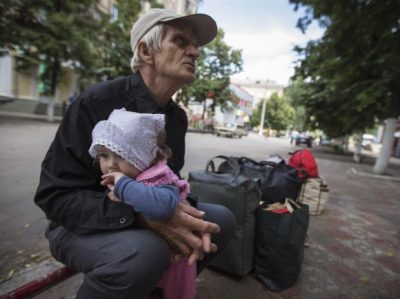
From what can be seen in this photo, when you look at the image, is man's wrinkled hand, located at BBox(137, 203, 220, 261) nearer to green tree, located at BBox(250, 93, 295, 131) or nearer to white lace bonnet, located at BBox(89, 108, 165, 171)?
white lace bonnet, located at BBox(89, 108, 165, 171)

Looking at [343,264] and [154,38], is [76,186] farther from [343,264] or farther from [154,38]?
[343,264]

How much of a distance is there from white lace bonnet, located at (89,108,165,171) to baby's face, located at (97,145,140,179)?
0.10 feet

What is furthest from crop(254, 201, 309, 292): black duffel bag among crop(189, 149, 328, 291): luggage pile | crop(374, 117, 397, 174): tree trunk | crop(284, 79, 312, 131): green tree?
crop(284, 79, 312, 131): green tree

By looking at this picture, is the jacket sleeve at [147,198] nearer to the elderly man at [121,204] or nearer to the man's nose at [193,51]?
the elderly man at [121,204]

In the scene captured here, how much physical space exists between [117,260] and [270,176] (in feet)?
7.80

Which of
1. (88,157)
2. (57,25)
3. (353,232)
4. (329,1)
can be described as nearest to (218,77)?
(57,25)

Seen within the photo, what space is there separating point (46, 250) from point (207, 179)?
1593 mm

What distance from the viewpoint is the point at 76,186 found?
54.2 inches

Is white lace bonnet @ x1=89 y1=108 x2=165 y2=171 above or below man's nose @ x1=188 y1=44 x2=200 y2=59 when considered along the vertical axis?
below

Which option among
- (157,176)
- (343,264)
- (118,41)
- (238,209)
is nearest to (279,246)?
(238,209)

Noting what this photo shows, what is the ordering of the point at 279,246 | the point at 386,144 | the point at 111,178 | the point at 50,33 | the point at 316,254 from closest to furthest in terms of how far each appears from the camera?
1. the point at 111,178
2. the point at 279,246
3. the point at 316,254
4. the point at 386,144
5. the point at 50,33

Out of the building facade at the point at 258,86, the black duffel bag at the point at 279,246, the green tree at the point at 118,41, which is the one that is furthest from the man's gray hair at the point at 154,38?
the building facade at the point at 258,86

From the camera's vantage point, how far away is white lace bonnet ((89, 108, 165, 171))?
50.2 inches

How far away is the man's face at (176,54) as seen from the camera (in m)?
1.68
